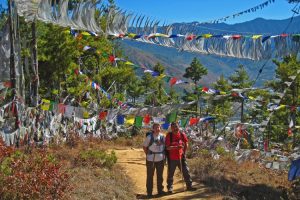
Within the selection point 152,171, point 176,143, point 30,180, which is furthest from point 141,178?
point 30,180

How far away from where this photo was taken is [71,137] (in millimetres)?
19484

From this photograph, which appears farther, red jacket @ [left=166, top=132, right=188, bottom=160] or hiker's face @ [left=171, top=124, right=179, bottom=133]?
red jacket @ [left=166, top=132, right=188, bottom=160]

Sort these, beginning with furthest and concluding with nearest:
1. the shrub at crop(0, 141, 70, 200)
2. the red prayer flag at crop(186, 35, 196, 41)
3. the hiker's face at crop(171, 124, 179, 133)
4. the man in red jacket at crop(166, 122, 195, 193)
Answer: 1. the red prayer flag at crop(186, 35, 196, 41)
2. the man in red jacket at crop(166, 122, 195, 193)
3. the hiker's face at crop(171, 124, 179, 133)
4. the shrub at crop(0, 141, 70, 200)

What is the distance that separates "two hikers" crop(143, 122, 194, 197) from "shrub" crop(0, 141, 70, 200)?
3.08 meters

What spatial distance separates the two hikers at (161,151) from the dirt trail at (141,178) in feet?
1.36

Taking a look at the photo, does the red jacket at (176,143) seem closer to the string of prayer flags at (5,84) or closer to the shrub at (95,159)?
the shrub at (95,159)

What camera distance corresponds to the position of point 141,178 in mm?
13992

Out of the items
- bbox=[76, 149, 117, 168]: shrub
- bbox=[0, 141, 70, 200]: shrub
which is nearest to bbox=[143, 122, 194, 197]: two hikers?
bbox=[76, 149, 117, 168]: shrub

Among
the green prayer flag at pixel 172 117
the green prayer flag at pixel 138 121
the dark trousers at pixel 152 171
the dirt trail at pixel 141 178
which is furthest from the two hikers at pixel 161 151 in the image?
the green prayer flag at pixel 138 121

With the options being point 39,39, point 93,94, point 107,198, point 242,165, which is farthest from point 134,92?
point 107,198

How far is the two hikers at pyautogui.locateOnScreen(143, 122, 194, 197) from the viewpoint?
11.4m

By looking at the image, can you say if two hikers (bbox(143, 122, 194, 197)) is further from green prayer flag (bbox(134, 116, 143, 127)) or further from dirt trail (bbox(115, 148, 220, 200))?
green prayer flag (bbox(134, 116, 143, 127))

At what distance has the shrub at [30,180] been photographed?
312 inches

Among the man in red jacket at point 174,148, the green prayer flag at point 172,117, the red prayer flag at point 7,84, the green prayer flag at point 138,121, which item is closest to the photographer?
the man in red jacket at point 174,148
